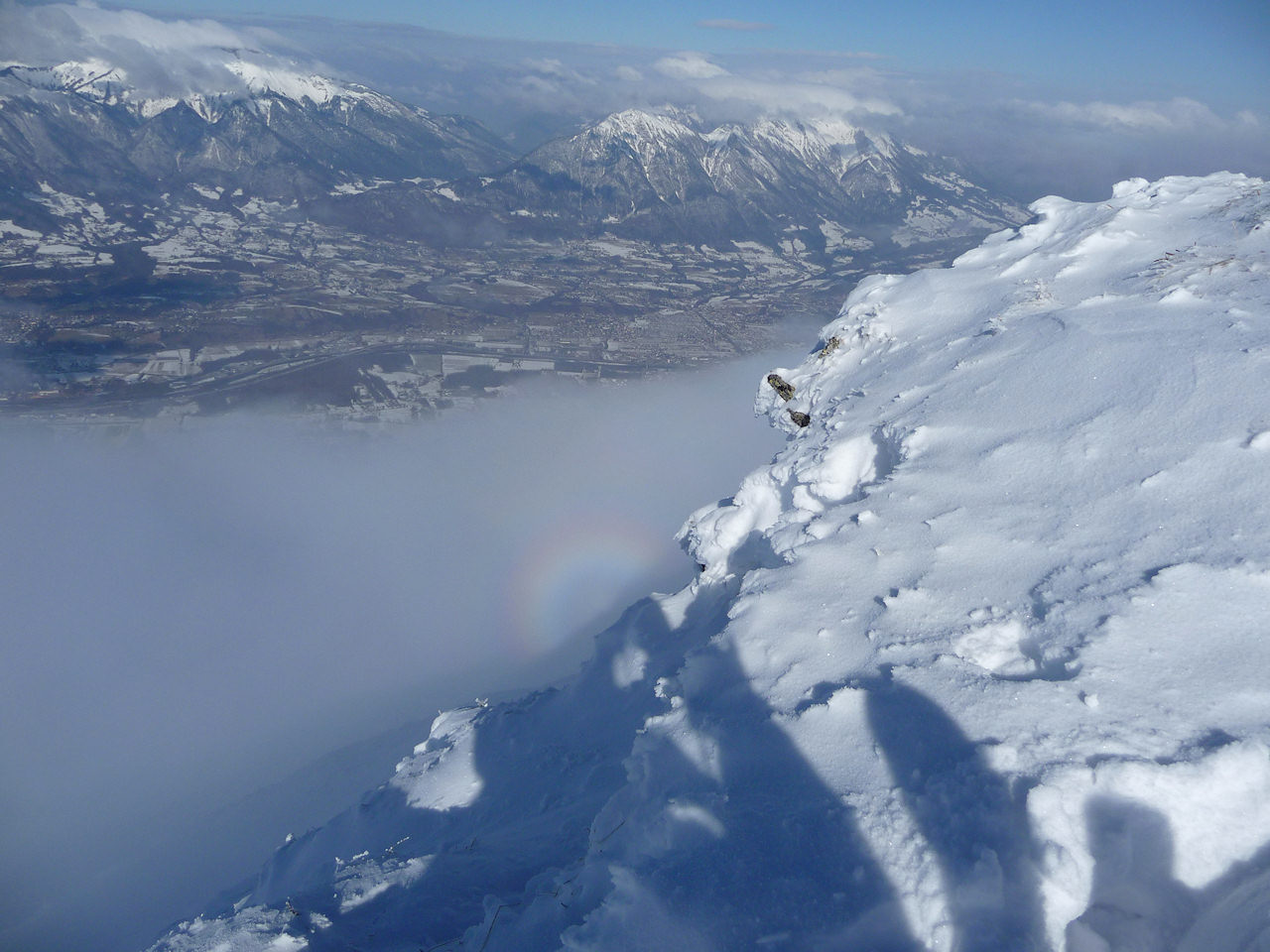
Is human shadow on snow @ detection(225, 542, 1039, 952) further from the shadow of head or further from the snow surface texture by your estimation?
the shadow of head

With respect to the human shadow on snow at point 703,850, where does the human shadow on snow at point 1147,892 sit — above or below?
above

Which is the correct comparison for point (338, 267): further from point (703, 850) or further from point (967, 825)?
point (967, 825)

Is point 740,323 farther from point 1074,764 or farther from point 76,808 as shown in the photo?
point 1074,764

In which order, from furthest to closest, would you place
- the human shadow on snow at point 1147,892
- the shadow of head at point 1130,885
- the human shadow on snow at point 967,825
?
the human shadow on snow at point 967,825 < the shadow of head at point 1130,885 < the human shadow on snow at point 1147,892

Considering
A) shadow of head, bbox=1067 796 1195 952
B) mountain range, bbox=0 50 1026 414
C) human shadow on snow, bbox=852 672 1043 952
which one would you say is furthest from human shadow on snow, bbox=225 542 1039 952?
mountain range, bbox=0 50 1026 414

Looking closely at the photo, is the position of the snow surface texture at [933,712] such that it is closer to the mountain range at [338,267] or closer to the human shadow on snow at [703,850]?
the human shadow on snow at [703,850]

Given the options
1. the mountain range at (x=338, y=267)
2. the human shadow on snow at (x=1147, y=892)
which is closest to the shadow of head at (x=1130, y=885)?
the human shadow on snow at (x=1147, y=892)

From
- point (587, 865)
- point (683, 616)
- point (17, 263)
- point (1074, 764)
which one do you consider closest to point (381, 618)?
point (683, 616)

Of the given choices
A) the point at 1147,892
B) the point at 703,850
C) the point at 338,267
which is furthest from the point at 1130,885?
the point at 338,267
